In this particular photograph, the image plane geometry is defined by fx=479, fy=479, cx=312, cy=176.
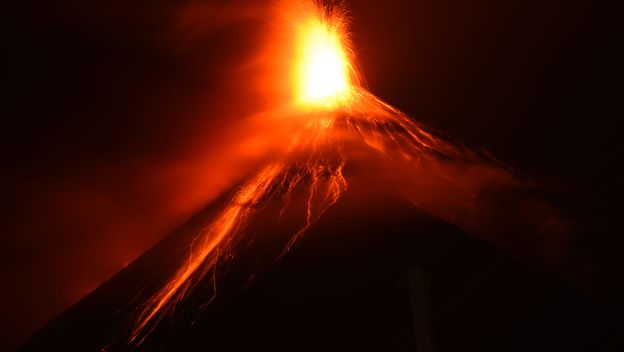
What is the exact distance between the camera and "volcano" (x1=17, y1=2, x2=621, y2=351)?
13.4 ft

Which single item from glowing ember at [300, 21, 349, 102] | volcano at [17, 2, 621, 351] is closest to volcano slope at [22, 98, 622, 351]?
volcano at [17, 2, 621, 351]

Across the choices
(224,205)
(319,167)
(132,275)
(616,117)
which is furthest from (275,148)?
(616,117)

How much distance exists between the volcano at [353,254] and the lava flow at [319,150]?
0.02 metres

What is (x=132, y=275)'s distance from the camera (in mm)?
8430

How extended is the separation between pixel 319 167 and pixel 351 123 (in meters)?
0.72

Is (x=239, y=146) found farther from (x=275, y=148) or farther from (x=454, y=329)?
(x=454, y=329)

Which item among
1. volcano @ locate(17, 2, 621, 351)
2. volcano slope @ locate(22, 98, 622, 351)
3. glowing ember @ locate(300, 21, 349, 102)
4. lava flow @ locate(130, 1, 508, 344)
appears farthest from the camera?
glowing ember @ locate(300, 21, 349, 102)

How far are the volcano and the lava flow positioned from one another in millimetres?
24

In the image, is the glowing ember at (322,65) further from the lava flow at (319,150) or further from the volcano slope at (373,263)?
the volcano slope at (373,263)

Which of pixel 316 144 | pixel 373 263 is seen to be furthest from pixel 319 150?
pixel 373 263

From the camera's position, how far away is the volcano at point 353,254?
13.4 ft

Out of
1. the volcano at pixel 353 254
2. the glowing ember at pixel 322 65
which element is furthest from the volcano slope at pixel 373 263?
the glowing ember at pixel 322 65

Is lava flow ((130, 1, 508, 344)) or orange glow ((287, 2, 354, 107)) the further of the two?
orange glow ((287, 2, 354, 107))

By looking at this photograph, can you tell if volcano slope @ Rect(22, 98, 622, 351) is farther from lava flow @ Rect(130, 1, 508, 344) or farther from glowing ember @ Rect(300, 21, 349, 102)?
glowing ember @ Rect(300, 21, 349, 102)
